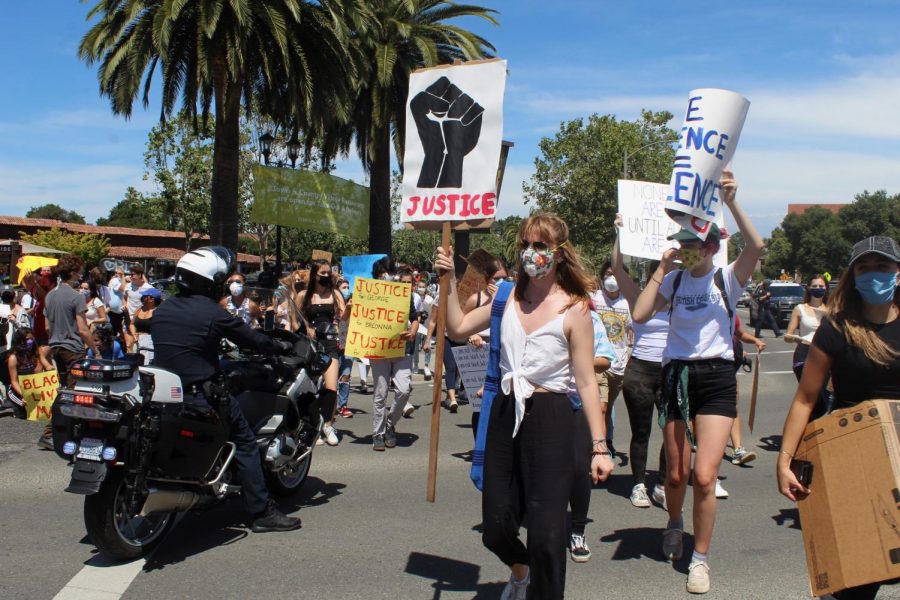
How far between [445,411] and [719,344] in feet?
21.3

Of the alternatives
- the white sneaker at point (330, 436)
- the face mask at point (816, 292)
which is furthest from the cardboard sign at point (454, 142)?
the face mask at point (816, 292)

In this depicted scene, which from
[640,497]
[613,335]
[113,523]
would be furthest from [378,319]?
[113,523]

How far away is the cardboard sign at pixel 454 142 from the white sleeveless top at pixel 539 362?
111 cm

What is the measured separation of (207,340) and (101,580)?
4.98ft

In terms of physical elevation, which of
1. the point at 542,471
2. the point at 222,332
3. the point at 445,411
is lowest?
the point at 445,411

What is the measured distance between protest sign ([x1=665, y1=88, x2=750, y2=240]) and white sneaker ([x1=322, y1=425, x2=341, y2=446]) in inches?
191

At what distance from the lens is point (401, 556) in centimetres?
505

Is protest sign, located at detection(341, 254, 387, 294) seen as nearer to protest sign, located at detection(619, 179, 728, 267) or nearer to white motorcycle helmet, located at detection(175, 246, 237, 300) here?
protest sign, located at detection(619, 179, 728, 267)

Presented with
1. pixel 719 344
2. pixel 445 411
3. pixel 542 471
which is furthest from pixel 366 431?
pixel 542 471

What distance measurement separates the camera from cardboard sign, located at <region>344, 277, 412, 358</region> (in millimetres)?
8344

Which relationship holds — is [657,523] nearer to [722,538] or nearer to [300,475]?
[722,538]

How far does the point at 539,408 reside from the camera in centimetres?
362

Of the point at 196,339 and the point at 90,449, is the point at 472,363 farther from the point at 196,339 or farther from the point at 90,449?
the point at 90,449

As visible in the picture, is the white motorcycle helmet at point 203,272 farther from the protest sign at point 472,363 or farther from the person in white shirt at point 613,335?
the person in white shirt at point 613,335
